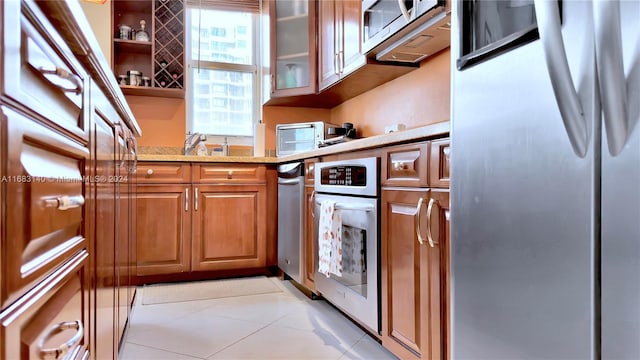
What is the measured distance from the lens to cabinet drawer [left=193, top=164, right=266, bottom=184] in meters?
2.97

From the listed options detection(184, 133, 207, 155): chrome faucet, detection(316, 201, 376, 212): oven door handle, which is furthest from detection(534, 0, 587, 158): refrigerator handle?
detection(184, 133, 207, 155): chrome faucet

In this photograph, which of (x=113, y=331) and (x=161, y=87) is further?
(x=161, y=87)

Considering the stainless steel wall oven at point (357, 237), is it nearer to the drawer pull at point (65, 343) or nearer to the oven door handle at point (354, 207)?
the oven door handle at point (354, 207)

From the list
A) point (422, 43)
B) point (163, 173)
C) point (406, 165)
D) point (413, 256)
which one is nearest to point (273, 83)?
point (163, 173)

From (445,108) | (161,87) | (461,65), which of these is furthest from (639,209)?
(161,87)

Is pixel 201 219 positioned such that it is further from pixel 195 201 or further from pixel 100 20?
pixel 100 20

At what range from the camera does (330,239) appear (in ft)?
6.61

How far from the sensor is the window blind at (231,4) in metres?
3.64

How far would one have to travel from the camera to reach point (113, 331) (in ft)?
4.50

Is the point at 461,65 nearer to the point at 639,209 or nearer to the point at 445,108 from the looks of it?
the point at 639,209

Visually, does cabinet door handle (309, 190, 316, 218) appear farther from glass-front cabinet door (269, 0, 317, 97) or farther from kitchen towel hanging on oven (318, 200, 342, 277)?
glass-front cabinet door (269, 0, 317, 97)

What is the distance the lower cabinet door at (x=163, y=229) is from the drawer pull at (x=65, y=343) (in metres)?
2.07

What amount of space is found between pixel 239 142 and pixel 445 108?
80.1 inches

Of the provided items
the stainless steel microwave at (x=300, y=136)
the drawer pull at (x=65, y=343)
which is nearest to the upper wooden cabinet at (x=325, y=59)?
the stainless steel microwave at (x=300, y=136)
